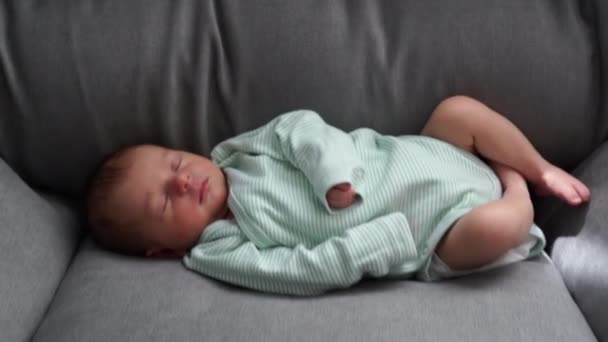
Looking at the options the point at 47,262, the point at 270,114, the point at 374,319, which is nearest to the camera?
the point at 374,319

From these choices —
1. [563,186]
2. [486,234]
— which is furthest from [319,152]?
[563,186]

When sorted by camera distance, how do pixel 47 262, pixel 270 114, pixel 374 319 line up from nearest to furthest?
pixel 374 319 → pixel 47 262 → pixel 270 114

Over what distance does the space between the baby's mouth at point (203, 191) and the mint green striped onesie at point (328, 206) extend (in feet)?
0.14

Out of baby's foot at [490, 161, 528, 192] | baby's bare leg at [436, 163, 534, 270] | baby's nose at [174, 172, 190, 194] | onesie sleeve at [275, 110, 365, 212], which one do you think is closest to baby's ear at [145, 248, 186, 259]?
baby's nose at [174, 172, 190, 194]

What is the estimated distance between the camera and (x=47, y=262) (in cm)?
120

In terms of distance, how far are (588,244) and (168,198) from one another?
668 mm

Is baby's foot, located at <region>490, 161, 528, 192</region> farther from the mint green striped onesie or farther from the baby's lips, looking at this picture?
the baby's lips

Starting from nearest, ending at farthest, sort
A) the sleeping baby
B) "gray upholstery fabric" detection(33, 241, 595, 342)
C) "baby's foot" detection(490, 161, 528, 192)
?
1. "gray upholstery fabric" detection(33, 241, 595, 342)
2. the sleeping baby
3. "baby's foot" detection(490, 161, 528, 192)

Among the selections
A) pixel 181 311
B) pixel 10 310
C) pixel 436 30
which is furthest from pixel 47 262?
pixel 436 30

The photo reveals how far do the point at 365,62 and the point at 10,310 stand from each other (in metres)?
0.68

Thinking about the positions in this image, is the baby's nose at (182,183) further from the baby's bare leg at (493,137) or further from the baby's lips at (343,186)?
the baby's bare leg at (493,137)

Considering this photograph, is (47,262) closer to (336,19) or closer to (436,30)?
(336,19)

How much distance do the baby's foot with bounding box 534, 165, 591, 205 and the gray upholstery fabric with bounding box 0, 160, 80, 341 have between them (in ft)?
2.63

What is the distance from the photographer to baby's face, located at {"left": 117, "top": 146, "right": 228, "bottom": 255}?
1247 mm
